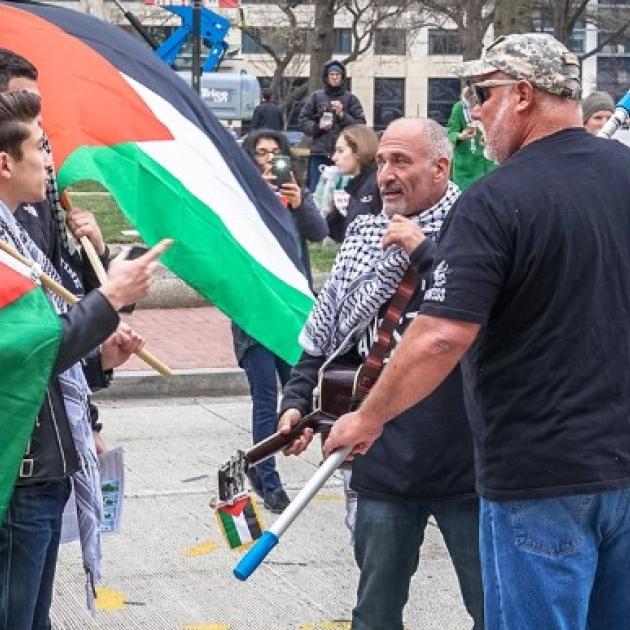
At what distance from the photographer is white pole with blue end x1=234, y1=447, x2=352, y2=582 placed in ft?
11.6

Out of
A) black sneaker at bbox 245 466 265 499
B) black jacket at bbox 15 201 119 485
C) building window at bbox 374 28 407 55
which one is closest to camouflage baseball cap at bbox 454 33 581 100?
black jacket at bbox 15 201 119 485

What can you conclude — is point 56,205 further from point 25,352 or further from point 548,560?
point 548,560

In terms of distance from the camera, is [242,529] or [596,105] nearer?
[242,529]

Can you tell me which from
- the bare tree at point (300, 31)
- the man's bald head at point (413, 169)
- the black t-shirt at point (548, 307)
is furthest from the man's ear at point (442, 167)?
the bare tree at point (300, 31)

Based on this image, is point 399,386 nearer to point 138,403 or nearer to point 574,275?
point 574,275

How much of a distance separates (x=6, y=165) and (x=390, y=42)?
6616 centimetres

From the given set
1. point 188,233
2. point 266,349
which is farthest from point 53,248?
point 266,349

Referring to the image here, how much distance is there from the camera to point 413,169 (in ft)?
13.9

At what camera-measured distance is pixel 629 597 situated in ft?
11.5

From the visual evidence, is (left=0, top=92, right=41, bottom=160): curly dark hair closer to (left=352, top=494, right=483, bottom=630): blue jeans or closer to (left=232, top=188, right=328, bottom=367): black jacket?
(left=352, top=494, right=483, bottom=630): blue jeans

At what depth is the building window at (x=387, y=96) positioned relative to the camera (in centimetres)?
8100

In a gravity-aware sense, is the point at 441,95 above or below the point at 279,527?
below

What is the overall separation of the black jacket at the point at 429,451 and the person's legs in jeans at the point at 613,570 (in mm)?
666

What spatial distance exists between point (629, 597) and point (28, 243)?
1.74 m
